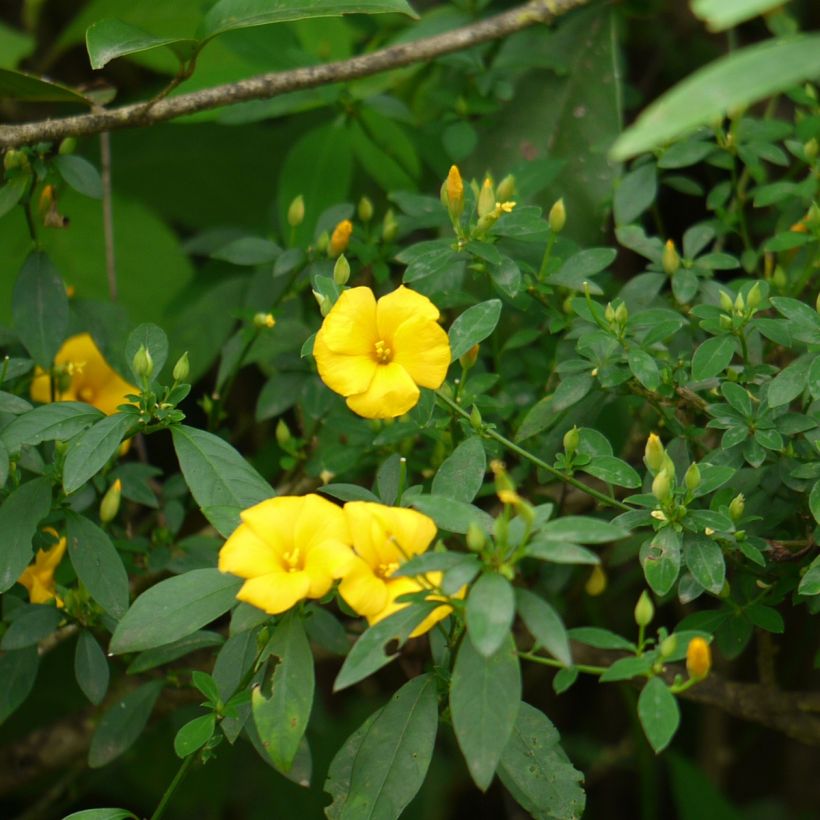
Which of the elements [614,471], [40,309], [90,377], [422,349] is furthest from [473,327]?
[90,377]

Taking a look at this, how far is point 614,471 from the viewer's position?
3.12 ft

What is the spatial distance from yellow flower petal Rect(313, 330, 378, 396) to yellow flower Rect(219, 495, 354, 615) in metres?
→ 0.11

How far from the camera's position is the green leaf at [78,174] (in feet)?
3.75

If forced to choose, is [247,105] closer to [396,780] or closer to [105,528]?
[105,528]

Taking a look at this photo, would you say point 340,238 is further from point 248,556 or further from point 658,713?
point 658,713

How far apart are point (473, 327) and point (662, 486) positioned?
8.1 inches

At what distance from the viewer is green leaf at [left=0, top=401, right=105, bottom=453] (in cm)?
94

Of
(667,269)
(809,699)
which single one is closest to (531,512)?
(667,269)

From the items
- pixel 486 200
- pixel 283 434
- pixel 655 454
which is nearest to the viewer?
pixel 655 454

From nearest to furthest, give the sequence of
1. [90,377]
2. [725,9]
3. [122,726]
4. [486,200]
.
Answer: [725,9] → [486,200] → [122,726] → [90,377]

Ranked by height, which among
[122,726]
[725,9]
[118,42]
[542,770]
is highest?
[725,9]

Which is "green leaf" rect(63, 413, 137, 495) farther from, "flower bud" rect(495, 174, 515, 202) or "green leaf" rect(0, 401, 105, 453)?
"flower bud" rect(495, 174, 515, 202)

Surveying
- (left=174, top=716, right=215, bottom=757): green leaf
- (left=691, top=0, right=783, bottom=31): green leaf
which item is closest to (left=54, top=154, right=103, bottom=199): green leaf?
(left=174, top=716, right=215, bottom=757): green leaf

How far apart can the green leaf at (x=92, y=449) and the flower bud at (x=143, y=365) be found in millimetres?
41
